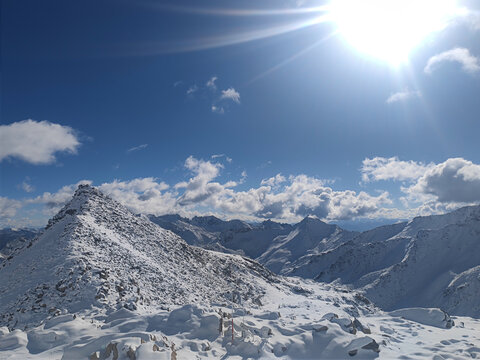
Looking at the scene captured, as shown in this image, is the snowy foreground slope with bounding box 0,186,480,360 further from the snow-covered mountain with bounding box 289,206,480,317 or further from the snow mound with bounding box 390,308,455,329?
the snow-covered mountain with bounding box 289,206,480,317

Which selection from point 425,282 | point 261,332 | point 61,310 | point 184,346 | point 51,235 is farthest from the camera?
point 425,282

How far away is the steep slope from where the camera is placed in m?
23.1

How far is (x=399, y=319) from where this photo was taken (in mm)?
24375

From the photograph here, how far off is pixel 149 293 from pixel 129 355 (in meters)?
19.4

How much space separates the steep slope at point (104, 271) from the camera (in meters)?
23.1

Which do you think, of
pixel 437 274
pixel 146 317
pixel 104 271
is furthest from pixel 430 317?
pixel 437 274

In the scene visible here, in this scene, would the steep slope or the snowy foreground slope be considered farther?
the steep slope

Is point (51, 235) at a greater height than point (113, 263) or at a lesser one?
greater

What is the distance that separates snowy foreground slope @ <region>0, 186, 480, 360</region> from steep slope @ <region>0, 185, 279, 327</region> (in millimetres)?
139

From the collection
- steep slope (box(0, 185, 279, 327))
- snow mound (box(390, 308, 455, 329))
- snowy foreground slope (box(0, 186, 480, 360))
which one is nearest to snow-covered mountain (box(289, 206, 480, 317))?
steep slope (box(0, 185, 279, 327))

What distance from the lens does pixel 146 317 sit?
1658 centimetres

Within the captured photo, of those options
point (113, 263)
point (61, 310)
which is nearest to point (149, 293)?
point (113, 263)

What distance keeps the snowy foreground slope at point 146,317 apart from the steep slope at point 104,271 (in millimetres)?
139

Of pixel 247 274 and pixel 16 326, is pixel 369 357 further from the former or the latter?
pixel 247 274
